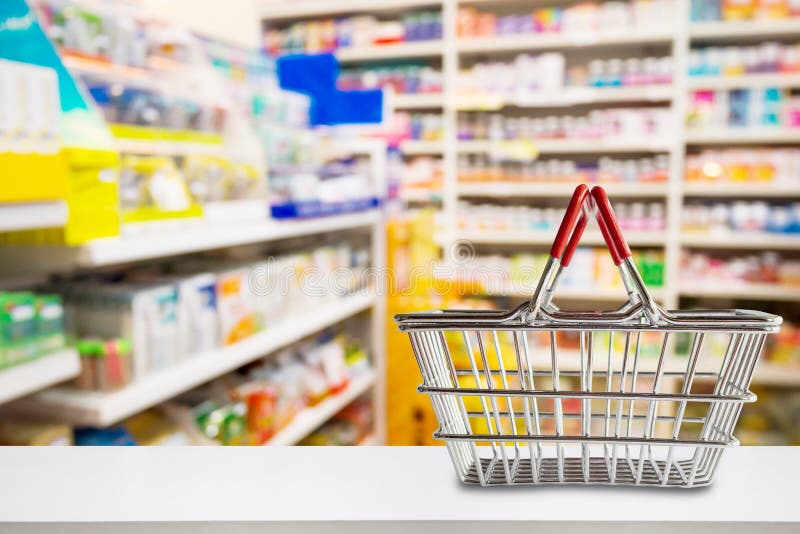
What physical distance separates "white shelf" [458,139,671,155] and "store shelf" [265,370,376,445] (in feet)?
6.67

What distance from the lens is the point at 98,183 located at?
158 cm

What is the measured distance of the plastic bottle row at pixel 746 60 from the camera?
4.41 metres

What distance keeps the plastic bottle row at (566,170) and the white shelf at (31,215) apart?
149 inches

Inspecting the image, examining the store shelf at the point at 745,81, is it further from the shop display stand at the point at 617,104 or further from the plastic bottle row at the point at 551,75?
the plastic bottle row at the point at 551,75

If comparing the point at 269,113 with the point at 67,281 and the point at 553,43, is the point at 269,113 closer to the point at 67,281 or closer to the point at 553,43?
the point at 67,281

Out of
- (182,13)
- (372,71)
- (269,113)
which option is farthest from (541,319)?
(372,71)

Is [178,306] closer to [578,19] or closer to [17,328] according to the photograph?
[17,328]

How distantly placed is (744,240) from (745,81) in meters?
0.96

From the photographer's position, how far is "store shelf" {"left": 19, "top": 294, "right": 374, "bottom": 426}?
167 cm

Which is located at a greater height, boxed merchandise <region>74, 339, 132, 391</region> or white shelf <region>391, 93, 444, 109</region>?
white shelf <region>391, 93, 444, 109</region>

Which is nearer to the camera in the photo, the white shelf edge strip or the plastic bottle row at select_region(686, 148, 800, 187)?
the plastic bottle row at select_region(686, 148, 800, 187)

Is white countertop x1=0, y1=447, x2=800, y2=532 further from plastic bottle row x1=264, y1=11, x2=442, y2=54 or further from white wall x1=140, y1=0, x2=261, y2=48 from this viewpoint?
plastic bottle row x1=264, y1=11, x2=442, y2=54

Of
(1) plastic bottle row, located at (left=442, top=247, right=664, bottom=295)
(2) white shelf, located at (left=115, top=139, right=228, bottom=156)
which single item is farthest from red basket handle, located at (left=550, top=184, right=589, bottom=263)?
(1) plastic bottle row, located at (left=442, top=247, right=664, bottom=295)

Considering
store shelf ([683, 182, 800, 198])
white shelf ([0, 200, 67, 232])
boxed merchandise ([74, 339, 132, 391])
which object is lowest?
boxed merchandise ([74, 339, 132, 391])
